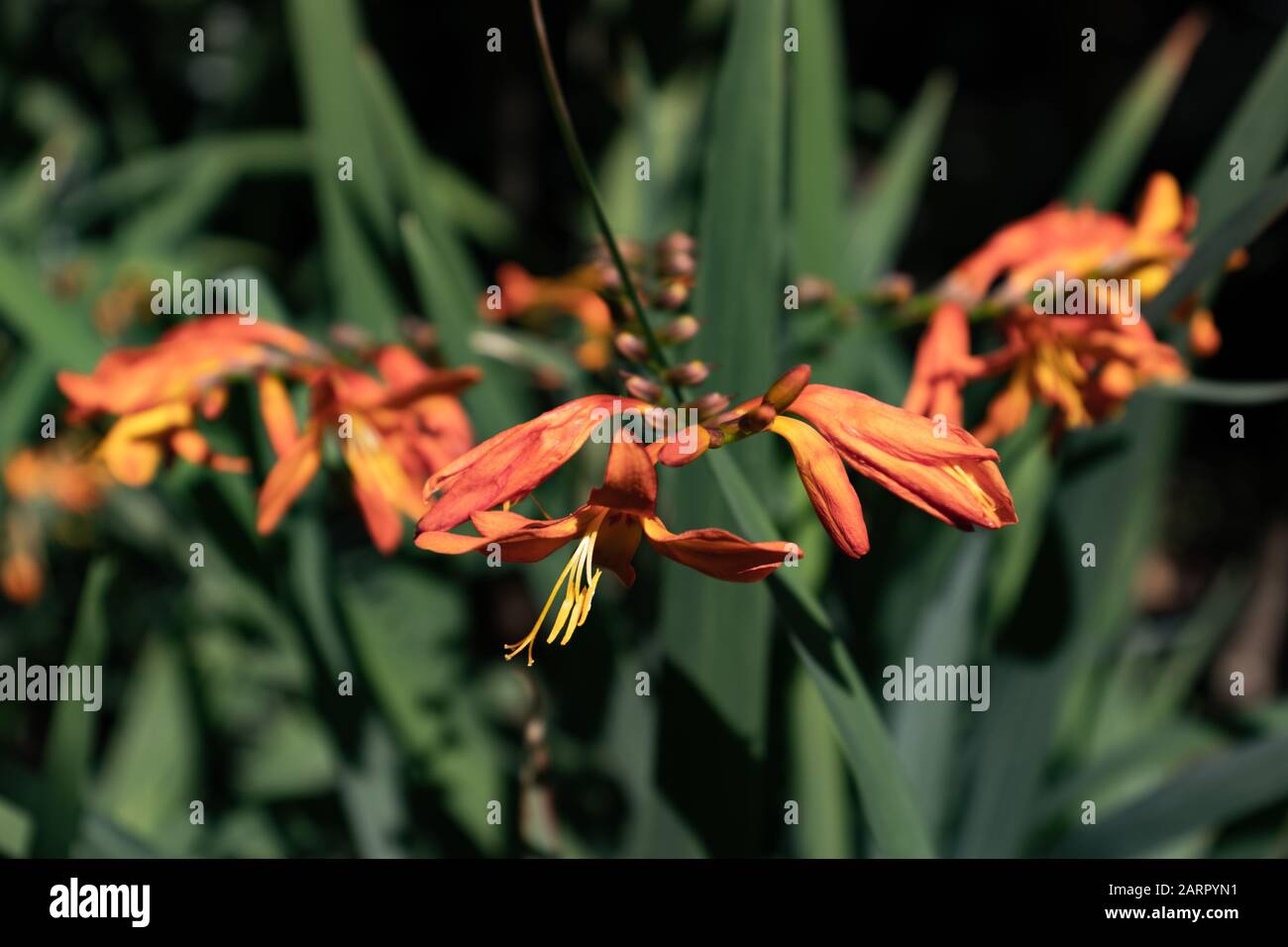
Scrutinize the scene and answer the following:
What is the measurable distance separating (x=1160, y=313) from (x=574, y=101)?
48.3 inches

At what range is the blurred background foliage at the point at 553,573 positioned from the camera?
652mm

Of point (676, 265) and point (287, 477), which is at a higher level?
point (676, 265)

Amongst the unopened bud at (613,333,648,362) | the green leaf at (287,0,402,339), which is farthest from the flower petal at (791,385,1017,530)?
the green leaf at (287,0,402,339)

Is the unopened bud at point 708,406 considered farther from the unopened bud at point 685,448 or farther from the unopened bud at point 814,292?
the unopened bud at point 814,292

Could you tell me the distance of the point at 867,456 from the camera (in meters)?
0.44

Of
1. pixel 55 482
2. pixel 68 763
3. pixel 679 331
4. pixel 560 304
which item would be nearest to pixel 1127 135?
pixel 560 304

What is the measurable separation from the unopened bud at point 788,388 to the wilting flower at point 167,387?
39 cm

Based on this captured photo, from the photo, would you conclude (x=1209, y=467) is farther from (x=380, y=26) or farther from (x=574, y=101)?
(x=380, y=26)

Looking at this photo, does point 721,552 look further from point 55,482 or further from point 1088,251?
point 55,482

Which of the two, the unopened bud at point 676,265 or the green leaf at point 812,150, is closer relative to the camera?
the unopened bud at point 676,265

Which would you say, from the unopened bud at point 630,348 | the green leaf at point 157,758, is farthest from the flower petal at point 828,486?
the green leaf at point 157,758

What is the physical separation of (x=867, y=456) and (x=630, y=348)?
0.14m

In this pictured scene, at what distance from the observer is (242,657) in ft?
4.66

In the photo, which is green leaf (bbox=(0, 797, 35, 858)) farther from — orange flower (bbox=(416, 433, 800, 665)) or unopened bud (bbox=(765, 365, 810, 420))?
unopened bud (bbox=(765, 365, 810, 420))
